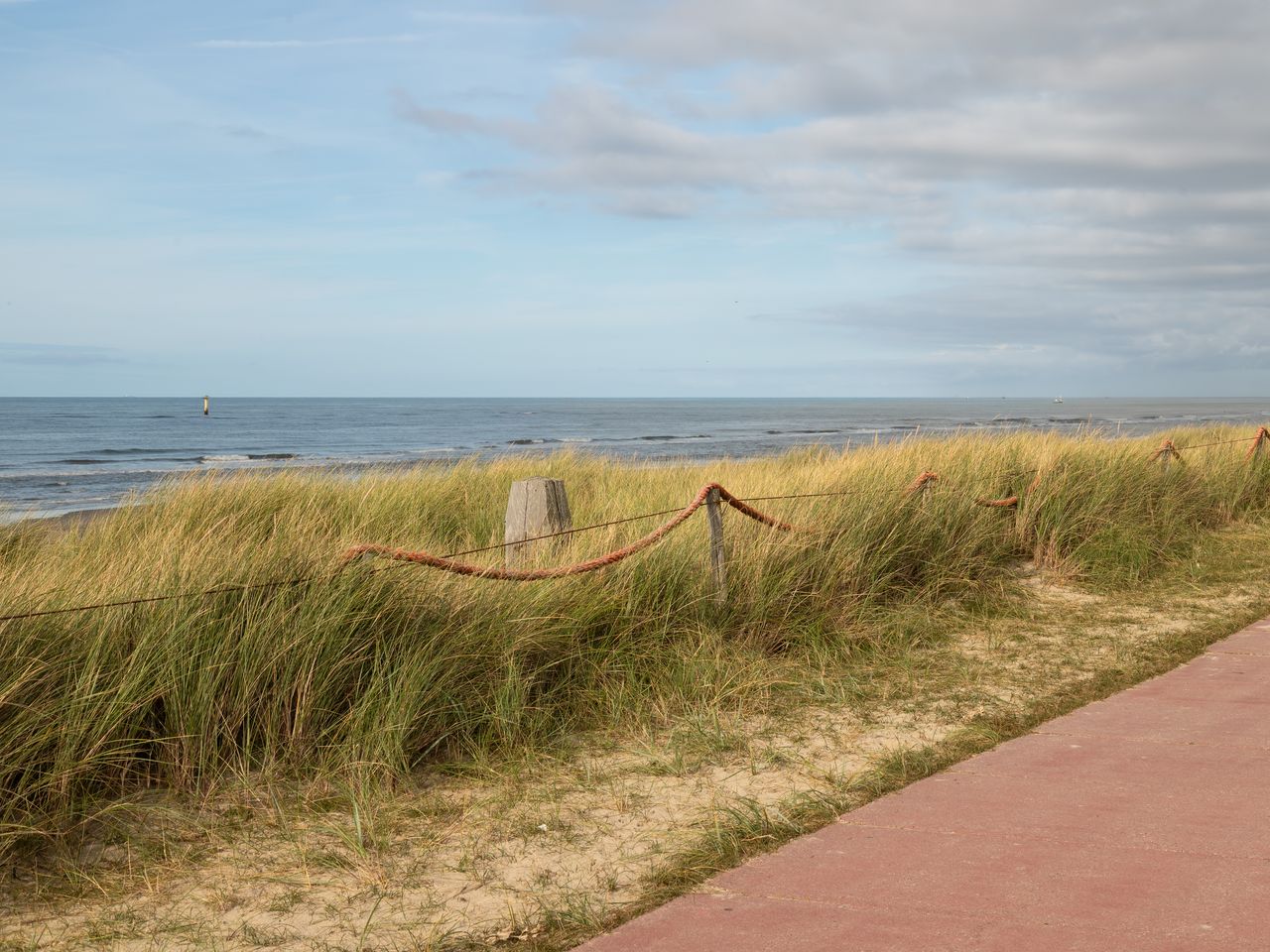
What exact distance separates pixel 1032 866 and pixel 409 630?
109 inches

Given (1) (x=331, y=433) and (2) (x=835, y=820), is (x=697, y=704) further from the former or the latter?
(1) (x=331, y=433)

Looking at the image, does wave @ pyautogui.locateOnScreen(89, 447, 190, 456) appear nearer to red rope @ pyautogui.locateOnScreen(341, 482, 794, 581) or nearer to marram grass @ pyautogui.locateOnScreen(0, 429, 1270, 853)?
marram grass @ pyautogui.locateOnScreen(0, 429, 1270, 853)

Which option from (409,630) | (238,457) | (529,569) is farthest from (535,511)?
(238,457)

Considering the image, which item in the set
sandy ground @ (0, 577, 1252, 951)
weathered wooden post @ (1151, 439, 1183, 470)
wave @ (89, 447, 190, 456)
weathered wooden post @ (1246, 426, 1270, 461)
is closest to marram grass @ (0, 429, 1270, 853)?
sandy ground @ (0, 577, 1252, 951)

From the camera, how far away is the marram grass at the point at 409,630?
13.8 ft

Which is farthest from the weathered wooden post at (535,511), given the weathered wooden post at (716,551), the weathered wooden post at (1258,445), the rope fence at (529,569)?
the weathered wooden post at (1258,445)

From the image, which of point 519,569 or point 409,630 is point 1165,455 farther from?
point 409,630

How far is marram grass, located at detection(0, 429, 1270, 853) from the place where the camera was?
165 inches

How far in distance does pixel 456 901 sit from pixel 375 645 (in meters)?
1.80

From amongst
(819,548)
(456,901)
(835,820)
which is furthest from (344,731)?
(819,548)

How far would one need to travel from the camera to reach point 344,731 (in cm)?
457

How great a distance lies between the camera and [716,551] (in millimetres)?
6594

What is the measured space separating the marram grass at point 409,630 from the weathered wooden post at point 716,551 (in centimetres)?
Result: 8

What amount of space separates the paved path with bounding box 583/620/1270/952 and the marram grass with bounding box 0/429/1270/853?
152cm
